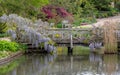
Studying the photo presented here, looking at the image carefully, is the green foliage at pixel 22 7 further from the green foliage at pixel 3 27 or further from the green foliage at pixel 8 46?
the green foliage at pixel 8 46

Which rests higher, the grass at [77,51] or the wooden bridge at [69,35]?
the wooden bridge at [69,35]

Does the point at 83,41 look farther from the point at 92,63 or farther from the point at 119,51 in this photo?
the point at 92,63

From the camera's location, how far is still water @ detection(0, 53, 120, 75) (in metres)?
25.2

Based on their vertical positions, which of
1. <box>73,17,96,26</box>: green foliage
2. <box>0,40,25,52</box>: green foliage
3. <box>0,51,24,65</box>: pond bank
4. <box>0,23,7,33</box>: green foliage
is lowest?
<box>0,51,24,65</box>: pond bank

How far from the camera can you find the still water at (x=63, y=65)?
25.2 metres

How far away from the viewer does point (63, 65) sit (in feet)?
92.8

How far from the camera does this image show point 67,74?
2469 cm

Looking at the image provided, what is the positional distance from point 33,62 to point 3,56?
2.02 m

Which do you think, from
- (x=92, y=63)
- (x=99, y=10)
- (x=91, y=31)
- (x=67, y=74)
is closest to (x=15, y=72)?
(x=67, y=74)

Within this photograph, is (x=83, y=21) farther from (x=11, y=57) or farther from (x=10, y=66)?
(x=10, y=66)

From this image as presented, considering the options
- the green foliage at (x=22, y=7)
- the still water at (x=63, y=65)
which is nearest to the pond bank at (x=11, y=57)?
the still water at (x=63, y=65)

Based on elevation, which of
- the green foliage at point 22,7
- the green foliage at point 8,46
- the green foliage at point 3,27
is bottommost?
the green foliage at point 8,46

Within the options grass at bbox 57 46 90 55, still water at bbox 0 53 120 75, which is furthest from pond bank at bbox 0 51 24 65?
grass at bbox 57 46 90 55

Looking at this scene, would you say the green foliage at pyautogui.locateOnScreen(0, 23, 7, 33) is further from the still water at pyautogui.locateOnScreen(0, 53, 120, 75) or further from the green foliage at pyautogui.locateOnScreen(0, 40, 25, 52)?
the still water at pyautogui.locateOnScreen(0, 53, 120, 75)
